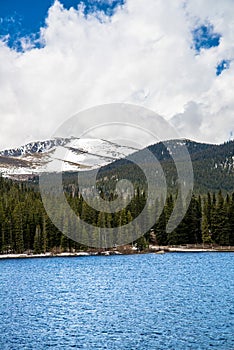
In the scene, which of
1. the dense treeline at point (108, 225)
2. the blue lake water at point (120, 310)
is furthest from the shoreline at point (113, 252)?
the blue lake water at point (120, 310)

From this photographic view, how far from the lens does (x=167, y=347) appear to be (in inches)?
1294

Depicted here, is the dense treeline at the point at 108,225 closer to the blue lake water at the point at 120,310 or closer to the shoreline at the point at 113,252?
the shoreline at the point at 113,252

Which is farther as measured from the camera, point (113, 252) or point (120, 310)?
point (113, 252)

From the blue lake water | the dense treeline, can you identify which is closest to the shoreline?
the dense treeline

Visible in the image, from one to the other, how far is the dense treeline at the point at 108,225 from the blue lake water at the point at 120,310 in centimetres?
5130

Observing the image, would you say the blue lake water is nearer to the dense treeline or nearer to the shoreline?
the shoreline

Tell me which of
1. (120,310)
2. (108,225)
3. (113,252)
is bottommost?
(120,310)

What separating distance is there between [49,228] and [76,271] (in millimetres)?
50460

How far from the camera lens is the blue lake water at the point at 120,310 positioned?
3534 cm

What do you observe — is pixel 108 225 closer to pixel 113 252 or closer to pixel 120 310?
pixel 113 252

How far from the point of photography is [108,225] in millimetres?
135625

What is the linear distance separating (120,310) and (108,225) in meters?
88.6

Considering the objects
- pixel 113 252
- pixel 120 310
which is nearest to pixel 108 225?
pixel 113 252

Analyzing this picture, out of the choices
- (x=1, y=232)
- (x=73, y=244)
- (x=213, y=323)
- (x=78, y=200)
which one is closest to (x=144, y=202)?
(x=78, y=200)
